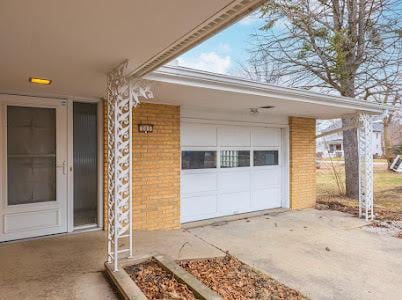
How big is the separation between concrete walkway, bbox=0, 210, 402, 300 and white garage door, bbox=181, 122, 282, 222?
733 mm

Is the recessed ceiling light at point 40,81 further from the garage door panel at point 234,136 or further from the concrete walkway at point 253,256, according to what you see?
the garage door panel at point 234,136

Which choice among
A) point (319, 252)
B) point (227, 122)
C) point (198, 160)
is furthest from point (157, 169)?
point (319, 252)

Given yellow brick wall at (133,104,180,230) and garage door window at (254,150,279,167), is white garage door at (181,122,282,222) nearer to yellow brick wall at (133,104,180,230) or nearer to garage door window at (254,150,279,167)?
garage door window at (254,150,279,167)

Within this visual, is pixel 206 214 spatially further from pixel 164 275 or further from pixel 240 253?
pixel 164 275

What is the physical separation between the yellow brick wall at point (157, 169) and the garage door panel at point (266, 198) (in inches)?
91.6

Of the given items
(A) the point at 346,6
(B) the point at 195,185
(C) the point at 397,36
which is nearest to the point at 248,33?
(A) the point at 346,6

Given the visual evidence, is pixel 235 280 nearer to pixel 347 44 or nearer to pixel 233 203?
pixel 233 203

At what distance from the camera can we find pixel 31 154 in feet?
16.1

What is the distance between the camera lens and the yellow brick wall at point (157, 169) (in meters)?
5.47

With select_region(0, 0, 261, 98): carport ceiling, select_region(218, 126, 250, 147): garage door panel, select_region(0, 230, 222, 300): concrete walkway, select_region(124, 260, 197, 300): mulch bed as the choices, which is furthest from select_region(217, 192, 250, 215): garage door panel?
select_region(0, 0, 261, 98): carport ceiling

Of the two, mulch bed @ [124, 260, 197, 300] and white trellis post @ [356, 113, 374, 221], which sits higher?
white trellis post @ [356, 113, 374, 221]

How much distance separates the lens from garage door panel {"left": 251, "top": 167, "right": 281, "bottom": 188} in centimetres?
748

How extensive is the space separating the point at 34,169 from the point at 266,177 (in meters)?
5.09

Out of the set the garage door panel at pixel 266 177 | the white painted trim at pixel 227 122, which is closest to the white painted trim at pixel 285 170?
the garage door panel at pixel 266 177
